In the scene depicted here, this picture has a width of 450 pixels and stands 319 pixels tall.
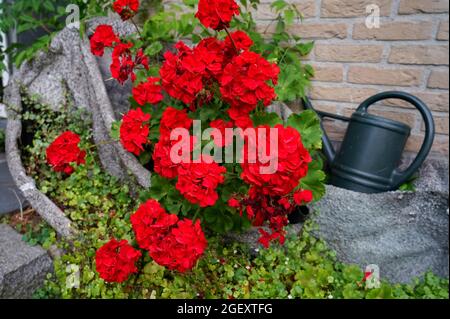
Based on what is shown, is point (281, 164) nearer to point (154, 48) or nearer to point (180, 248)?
point (180, 248)

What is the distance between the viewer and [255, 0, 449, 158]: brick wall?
1.56 metres

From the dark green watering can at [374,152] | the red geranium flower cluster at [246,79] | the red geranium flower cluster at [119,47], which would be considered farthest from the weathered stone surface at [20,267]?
the dark green watering can at [374,152]

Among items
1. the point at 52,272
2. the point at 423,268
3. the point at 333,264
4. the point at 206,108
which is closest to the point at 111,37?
the point at 206,108

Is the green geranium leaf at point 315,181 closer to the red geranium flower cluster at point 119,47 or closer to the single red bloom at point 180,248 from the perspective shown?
the single red bloom at point 180,248

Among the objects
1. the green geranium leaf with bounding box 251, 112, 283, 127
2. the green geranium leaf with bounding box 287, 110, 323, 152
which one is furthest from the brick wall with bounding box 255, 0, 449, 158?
the green geranium leaf with bounding box 251, 112, 283, 127

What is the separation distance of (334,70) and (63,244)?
1499mm

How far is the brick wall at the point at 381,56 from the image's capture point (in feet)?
5.10

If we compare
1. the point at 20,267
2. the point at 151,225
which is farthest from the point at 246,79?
the point at 20,267

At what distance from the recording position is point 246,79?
1.02m

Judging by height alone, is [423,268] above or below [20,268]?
below

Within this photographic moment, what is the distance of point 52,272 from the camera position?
144cm

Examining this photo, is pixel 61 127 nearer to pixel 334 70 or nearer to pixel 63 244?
pixel 63 244

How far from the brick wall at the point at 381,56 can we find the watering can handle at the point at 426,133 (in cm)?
21

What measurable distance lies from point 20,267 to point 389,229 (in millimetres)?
1455
